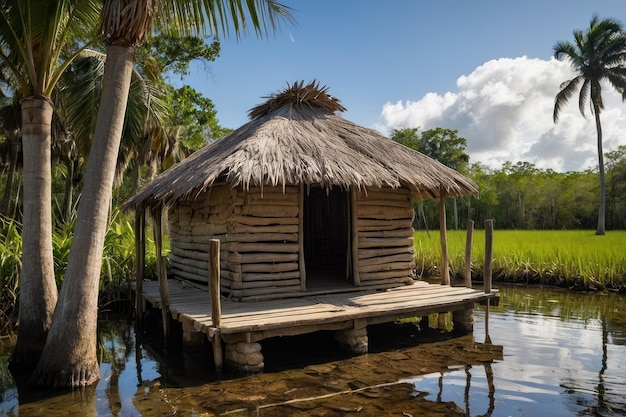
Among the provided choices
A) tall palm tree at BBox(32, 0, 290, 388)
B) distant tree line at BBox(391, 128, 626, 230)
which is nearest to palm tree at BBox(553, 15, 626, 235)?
distant tree line at BBox(391, 128, 626, 230)

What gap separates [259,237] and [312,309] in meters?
1.48

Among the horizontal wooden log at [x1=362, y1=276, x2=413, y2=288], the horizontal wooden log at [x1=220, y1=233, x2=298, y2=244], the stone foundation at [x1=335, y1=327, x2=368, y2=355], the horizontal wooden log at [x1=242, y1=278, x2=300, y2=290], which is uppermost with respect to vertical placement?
the horizontal wooden log at [x1=220, y1=233, x2=298, y2=244]

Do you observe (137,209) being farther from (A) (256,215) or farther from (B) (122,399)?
(B) (122,399)

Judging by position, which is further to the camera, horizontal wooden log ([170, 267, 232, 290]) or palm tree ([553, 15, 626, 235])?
palm tree ([553, 15, 626, 235])

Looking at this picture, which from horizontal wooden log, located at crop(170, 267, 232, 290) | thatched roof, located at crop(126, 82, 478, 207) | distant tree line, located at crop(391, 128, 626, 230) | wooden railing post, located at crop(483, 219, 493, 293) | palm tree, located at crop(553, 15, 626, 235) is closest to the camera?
thatched roof, located at crop(126, 82, 478, 207)

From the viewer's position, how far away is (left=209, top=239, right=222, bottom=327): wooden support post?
564cm

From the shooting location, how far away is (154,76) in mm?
13289

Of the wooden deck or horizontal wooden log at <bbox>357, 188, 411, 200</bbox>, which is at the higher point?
horizontal wooden log at <bbox>357, 188, 411, 200</bbox>

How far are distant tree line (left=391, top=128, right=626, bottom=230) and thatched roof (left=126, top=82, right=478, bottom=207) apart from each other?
25137mm

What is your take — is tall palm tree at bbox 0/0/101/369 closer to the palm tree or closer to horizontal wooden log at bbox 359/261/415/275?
horizontal wooden log at bbox 359/261/415/275

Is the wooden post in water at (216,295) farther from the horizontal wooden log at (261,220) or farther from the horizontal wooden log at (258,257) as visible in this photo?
the horizontal wooden log at (261,220)

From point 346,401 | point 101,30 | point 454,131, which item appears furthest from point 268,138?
point 454,131

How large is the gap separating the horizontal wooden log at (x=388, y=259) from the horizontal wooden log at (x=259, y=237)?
4.51 feet

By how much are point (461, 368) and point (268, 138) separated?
4481mm
